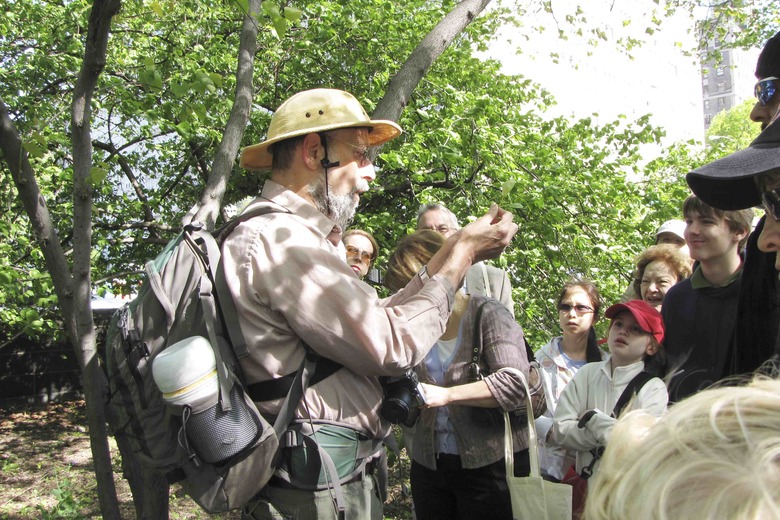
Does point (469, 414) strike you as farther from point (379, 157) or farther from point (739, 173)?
point (379, 157)

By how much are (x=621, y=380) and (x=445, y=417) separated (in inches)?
30.5

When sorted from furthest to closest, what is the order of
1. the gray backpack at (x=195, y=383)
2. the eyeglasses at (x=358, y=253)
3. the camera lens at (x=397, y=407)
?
the eyeglasses at (x=358, y=253) < the camera lens at (x=397, y=407) < the gray backpack at (x=195, y=383)

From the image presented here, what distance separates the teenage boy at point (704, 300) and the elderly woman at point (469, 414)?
23.0 inches

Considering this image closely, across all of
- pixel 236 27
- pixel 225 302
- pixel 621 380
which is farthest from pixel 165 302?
A: pixel 236 27

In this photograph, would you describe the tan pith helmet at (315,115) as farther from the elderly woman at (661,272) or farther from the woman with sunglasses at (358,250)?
the elderly woman at (661,272)

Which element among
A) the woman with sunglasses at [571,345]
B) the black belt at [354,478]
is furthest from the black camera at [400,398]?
the woman with sunglasses at [571,345]

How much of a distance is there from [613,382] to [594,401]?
4.7 inches

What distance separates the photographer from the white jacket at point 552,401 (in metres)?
3.20

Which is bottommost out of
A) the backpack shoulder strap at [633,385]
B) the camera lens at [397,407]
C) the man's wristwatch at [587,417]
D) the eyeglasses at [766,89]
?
the man's wristwatch at [587,417]

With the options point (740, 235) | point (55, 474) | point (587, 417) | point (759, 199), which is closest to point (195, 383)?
point (759, 199)

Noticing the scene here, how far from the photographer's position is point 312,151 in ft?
6.72

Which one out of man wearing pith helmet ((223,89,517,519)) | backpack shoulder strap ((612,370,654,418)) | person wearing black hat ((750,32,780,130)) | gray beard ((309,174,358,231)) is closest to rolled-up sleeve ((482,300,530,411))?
backpack shoulder strap ((612,370,654,418))

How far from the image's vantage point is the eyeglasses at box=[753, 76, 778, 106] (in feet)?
4.50

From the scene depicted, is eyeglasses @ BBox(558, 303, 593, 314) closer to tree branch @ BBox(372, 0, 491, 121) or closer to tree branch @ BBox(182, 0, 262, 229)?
tree branch @ BBox(372, 0, 491, 121)
